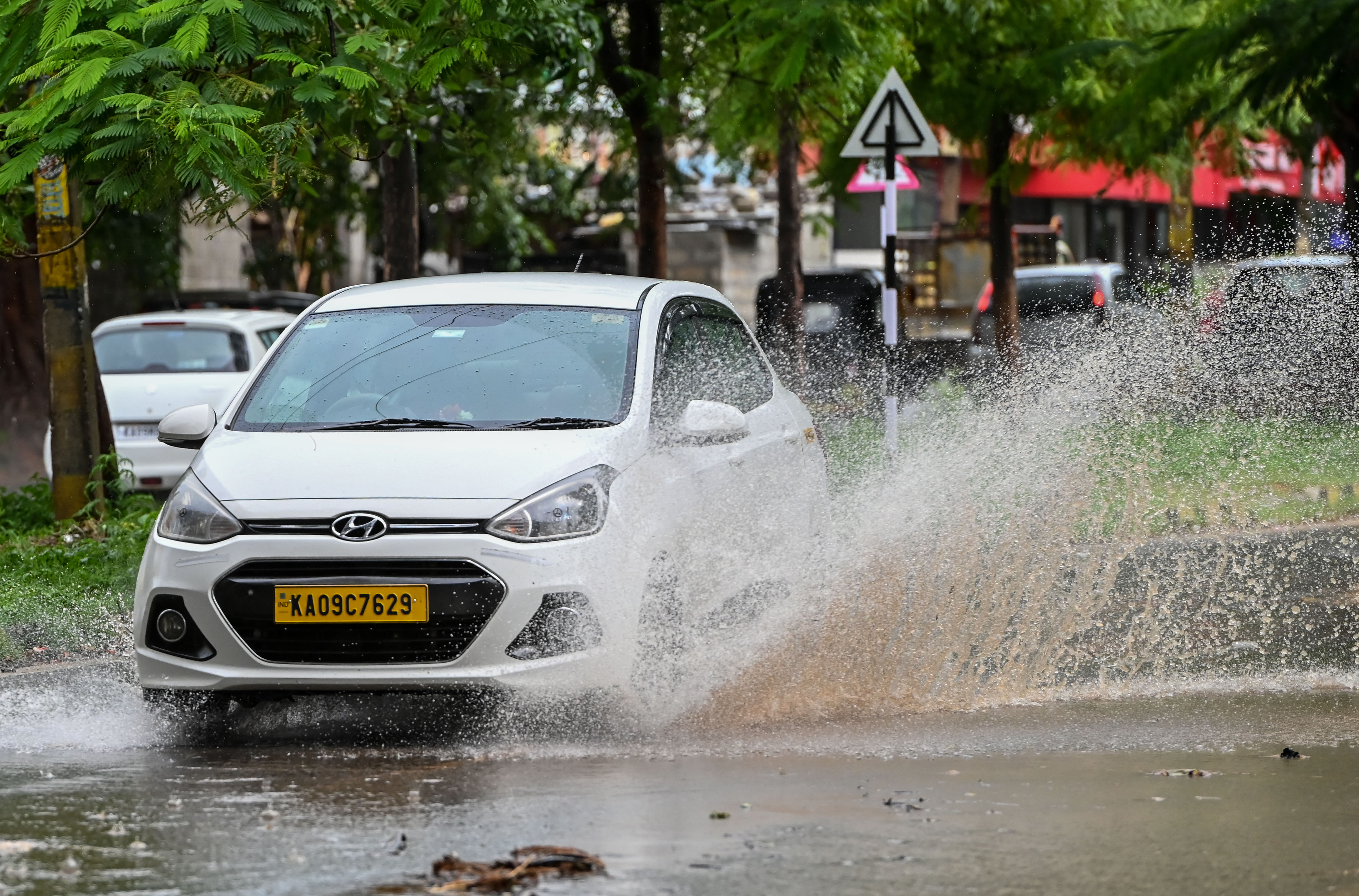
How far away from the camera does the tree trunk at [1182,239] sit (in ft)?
43.6

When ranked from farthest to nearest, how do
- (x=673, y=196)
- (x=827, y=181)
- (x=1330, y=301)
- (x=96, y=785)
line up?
1. (x=673, y=196)
2. (x=827, y=181)
3. (x=1330, y=301)
4. (x=96, y=785)

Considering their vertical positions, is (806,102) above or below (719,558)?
above

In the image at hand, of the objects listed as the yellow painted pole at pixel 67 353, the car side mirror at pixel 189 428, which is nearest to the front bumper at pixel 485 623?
the car side mirror at pixel 189 428

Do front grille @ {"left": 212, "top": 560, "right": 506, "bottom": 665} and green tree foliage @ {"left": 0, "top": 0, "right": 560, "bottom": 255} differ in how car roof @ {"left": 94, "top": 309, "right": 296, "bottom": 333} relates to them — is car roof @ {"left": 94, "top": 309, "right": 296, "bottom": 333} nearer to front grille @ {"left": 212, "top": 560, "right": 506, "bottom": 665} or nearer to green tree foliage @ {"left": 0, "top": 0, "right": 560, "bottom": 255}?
green tree foliage @ {"left": 0, "top": 0, "right": 560, "bottom": 255}

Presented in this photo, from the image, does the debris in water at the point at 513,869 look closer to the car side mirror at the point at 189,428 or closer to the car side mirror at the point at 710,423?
the car side mirror at the point at 710,423

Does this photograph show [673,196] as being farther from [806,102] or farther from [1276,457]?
[1276,457]

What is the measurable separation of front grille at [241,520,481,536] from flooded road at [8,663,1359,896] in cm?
68

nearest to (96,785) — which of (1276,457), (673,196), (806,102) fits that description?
(1276,457)

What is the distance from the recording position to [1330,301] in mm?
13250

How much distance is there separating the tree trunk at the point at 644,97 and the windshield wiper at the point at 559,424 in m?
8.13

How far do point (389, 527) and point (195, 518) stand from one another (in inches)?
29.2

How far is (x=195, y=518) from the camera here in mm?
6531

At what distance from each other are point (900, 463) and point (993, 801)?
3.63 m

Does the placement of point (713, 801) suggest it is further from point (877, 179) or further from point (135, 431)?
point (877, 179)
